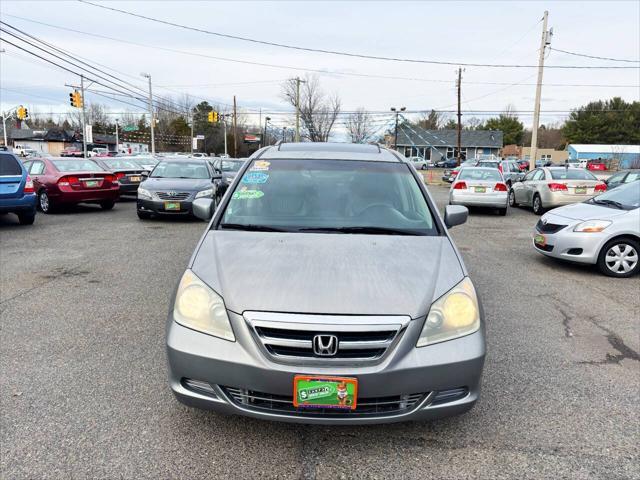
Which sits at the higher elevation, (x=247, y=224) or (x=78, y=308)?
(x=247, y=224)

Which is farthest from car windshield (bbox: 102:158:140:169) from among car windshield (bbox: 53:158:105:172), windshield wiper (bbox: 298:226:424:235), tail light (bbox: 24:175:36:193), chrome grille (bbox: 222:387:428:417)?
chrome grille (bbox: 222:387:428:417)

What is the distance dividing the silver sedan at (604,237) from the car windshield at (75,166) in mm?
11717

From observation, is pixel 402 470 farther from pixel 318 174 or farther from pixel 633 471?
pixel 318 174

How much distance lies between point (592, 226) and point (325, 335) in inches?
239

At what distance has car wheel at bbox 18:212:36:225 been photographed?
1102 centimetres

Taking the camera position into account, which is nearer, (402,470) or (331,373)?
(331,373)

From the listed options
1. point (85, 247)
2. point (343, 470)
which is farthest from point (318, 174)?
point (85, 247)

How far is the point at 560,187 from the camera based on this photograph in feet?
45.9

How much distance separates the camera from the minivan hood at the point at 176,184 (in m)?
11.9

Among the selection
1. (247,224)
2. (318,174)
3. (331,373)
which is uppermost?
(318,174)

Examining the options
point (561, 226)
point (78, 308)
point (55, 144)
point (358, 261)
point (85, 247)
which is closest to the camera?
point (358, 261)

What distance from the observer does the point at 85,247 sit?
28.7ft

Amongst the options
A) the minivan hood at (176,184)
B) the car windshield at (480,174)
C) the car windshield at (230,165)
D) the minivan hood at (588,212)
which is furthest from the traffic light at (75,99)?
the minivan hood at (588,212)

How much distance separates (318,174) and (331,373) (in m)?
2.01
